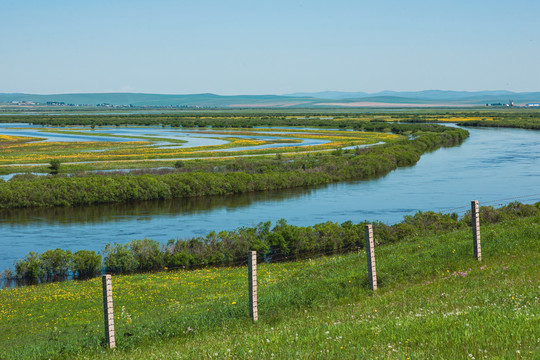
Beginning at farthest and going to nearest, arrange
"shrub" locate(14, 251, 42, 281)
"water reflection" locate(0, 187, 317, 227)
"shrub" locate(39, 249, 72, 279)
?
1. "water reflection" locate(0, 187, 317, 227)
2. "shrub" locate(39, 249, 72, 279)
3. "shrub" locate(14, 251, 42, 281)

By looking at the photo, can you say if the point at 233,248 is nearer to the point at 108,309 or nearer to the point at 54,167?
the point at 108,309

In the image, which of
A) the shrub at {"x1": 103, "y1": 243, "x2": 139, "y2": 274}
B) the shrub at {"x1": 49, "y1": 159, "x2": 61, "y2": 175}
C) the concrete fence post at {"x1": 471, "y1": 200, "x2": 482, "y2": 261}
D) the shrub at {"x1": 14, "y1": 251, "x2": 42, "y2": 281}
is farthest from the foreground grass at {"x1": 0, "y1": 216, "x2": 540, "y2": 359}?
the shrub at {"x1": 49, "y1": 159, "x2": 61, "y2": 175}

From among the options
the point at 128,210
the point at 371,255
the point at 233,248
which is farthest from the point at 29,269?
the point at 371,255

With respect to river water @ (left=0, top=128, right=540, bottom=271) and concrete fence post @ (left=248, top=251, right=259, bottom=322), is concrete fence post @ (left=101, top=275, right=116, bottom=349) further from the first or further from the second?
river water @ (left=0, top=128, right=540, bottom=271)

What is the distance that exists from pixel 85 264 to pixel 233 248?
657 cm

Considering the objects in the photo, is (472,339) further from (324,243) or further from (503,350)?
(324,243)

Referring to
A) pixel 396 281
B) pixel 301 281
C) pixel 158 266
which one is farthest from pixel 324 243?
pixel 396 281

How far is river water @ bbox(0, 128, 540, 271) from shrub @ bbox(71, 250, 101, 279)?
3239 millimetres

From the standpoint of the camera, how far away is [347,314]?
31.2 feet

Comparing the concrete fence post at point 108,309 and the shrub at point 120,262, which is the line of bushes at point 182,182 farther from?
the concrete fence post at point 108,309

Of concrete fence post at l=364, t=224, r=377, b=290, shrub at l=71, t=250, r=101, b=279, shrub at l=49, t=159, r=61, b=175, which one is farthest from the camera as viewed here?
shrub at l=49, t=159, r=61, b=175

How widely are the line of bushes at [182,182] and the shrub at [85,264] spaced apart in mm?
16965

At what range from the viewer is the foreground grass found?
270 inches

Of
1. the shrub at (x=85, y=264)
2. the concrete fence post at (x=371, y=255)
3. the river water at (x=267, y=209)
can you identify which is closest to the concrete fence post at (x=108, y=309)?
the concrete fence post at (x=371, y=255)
